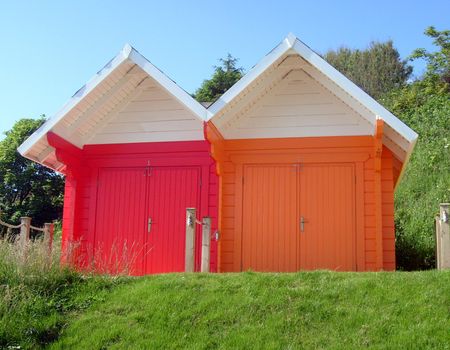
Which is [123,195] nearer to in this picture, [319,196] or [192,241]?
[192,241]

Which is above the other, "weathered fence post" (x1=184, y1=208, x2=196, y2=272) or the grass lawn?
"weathered fence post" (x1=184, y1=208, x2=196, y2=272)

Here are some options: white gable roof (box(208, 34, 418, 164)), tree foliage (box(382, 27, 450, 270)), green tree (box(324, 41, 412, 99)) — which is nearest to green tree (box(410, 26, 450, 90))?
tree foliage (box(382, 27, 450, 270))

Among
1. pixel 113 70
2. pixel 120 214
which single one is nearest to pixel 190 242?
pixel 120 214

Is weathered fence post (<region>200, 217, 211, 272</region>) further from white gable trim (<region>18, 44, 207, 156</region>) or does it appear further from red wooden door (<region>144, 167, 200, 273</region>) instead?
white gable trim (<region>18, 44, 207, 156</region>)

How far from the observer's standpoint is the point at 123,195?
11211 millimetres

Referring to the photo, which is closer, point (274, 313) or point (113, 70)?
point (274, 313)

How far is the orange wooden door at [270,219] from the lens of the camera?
10.3 meters

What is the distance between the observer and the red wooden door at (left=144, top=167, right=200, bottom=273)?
1073cm

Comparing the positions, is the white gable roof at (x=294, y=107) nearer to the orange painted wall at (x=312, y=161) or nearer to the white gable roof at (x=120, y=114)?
the orange painted wall at (x=312, y=161)

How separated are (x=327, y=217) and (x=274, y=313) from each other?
3998mm

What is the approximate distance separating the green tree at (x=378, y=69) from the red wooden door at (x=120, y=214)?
96.2ft

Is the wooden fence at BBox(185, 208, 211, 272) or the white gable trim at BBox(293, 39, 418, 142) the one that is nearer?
the wooden fence at BBox(185, 208, 211, 272)

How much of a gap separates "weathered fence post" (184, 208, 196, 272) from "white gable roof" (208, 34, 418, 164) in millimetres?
1916

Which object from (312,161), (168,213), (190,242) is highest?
(312,161)
